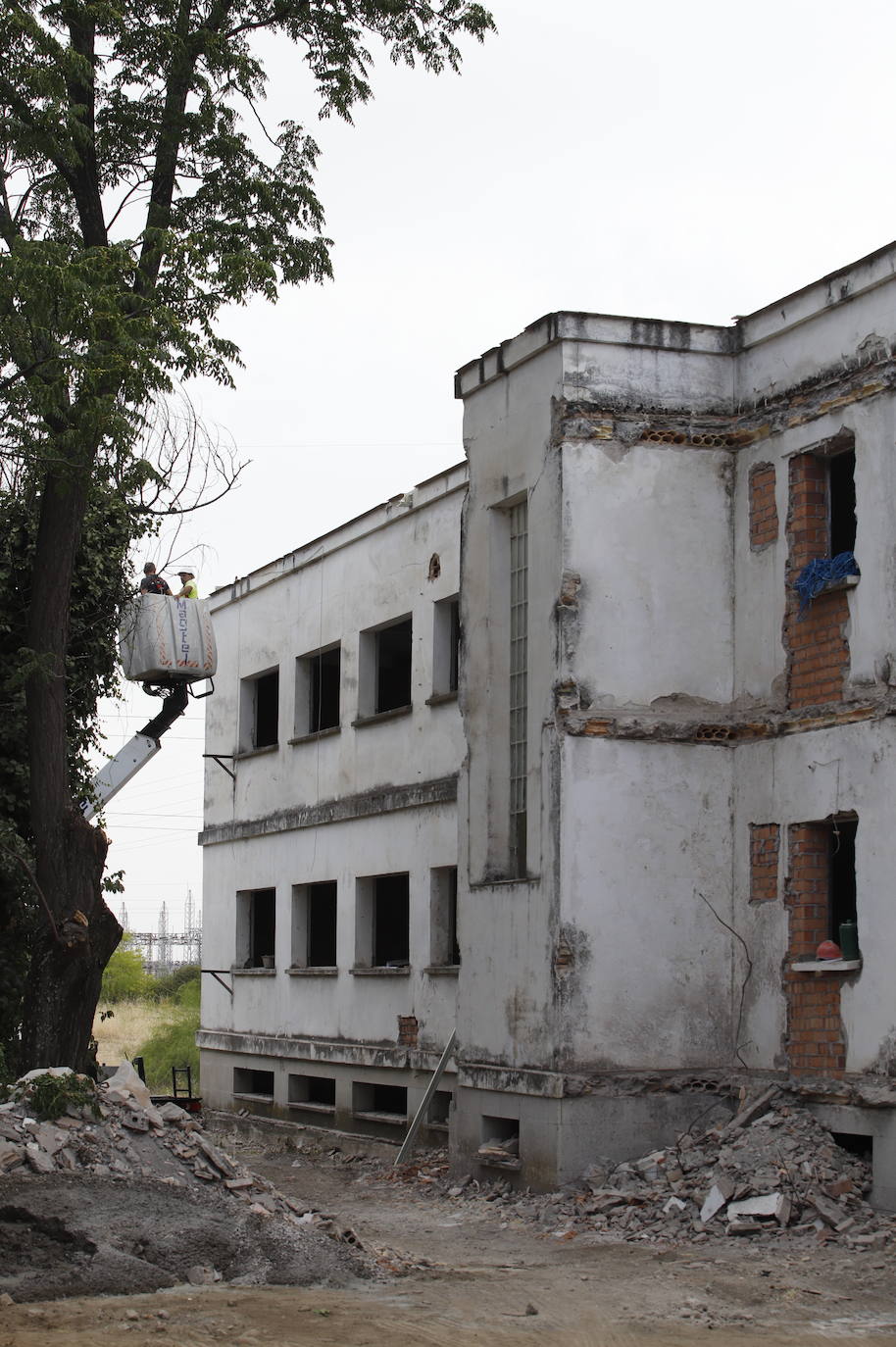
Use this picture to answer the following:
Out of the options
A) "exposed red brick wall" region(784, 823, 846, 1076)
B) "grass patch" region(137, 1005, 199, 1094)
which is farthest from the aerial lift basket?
"grass patch" region(137, 1005, 199, 1094)

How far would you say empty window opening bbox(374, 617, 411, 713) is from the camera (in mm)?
23641

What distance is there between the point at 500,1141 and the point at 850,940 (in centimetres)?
411

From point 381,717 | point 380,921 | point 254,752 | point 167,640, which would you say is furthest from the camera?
point 254,752

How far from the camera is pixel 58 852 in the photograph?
51.3 feet

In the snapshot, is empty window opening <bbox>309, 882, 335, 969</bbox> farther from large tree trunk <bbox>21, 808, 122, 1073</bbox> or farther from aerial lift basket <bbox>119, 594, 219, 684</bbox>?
large tree trunk <bbox>21, 808, 122, 1073</bbox>

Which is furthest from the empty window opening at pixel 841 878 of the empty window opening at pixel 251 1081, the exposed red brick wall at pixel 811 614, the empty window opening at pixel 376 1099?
the empty window opening at pixel 251 1081

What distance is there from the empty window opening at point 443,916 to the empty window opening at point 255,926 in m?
6.06

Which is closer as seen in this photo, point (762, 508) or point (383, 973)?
point (762, 508)

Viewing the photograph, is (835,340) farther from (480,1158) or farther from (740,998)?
(480,1158)

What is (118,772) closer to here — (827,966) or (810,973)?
(810,973)

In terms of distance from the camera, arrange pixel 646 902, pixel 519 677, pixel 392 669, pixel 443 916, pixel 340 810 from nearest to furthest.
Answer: pixel 646 902 < pixel 519 677 < pixel 443 916 < pixel 340 810 < pixel 392 669

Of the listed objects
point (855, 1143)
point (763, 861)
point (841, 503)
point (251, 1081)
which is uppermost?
point (841, 503)

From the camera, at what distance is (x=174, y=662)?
2047 cm

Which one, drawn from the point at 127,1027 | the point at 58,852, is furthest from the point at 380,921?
the point at 127,1027
